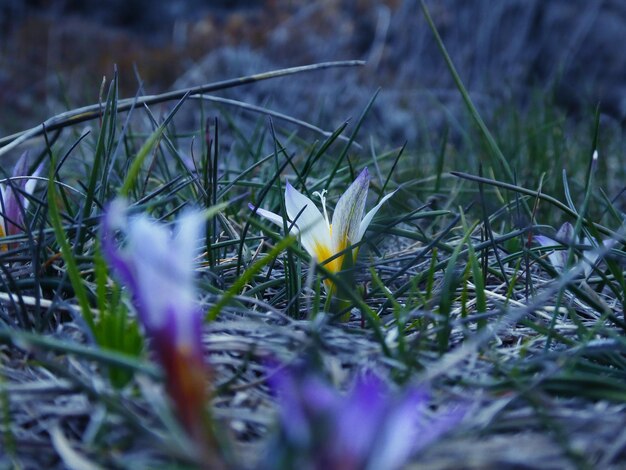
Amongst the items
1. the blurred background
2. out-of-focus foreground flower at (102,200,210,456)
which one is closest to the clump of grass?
out-of-focus foreground flower at (102,200,210,456)

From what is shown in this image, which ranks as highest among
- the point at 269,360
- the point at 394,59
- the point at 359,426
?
the point at 359,426

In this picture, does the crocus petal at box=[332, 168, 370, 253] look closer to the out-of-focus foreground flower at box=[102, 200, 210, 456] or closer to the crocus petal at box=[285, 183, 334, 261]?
the crocus petal at box=[285, 183, 334, 261]

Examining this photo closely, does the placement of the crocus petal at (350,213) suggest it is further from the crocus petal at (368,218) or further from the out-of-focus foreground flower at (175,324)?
the out-of-focus foreground flower at (175,324)

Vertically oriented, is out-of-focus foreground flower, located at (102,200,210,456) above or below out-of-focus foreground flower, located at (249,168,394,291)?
above

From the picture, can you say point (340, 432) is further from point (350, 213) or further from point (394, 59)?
point (394, 59)

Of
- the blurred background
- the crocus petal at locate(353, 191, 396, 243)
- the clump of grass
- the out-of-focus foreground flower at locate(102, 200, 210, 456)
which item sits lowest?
the blurred background

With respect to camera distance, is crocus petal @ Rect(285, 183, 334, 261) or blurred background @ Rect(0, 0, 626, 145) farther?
blurred background @ Rect(0, 0, 626, 145)

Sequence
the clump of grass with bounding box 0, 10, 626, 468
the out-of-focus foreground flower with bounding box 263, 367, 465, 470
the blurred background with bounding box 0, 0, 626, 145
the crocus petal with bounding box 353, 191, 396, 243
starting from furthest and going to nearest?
1. the blurred background with bounding box 0, 0, 626, 145
2. the crocus petal with bounding box 353, 191, 396, 243
3. the clump of grass with bounding box 0, 10, 626, 468
4. the out-of-focus foreground flower with bounding box 263, 367, 465, 470

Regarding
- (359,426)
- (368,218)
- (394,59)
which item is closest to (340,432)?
(359,426)
